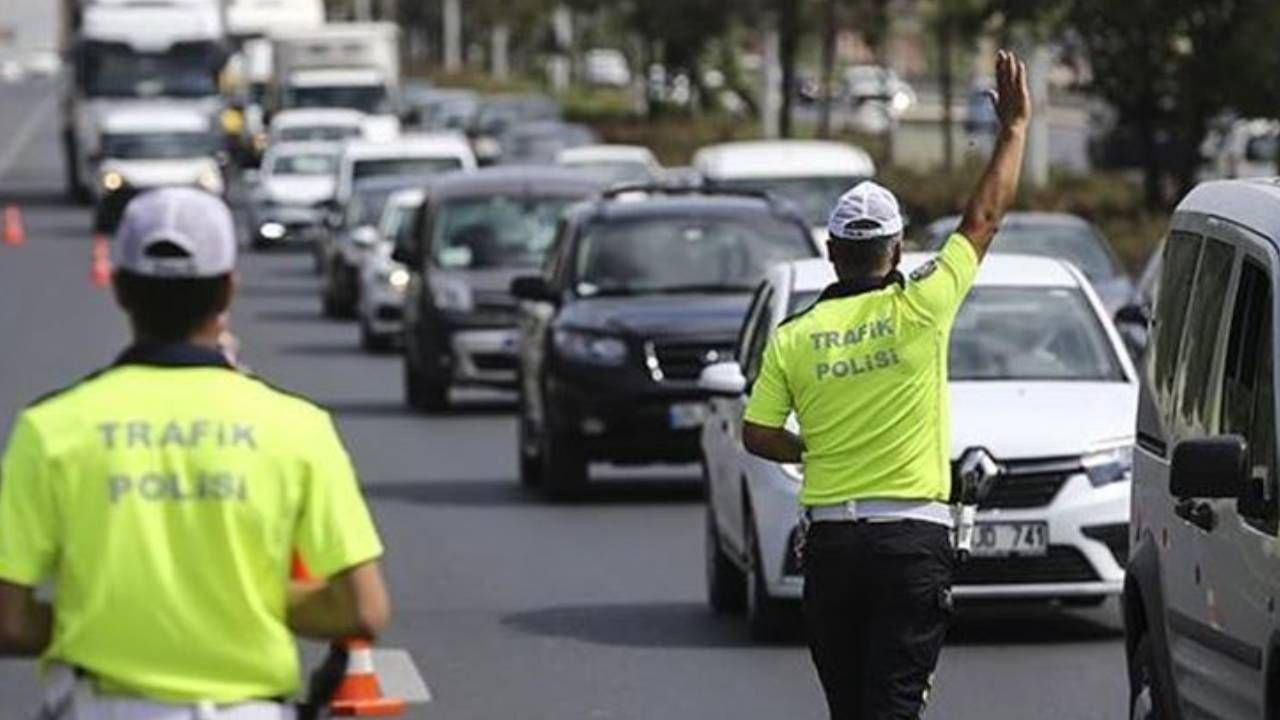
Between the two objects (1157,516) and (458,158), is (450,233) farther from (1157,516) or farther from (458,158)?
(1157,516)

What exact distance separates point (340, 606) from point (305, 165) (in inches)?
2034

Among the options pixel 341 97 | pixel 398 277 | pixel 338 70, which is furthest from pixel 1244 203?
pixel 338 70

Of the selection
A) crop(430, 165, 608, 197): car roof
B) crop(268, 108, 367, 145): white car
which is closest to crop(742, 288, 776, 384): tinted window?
crop(430, 165, 608, 197): car roof

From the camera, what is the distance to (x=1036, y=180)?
48344 millimetres

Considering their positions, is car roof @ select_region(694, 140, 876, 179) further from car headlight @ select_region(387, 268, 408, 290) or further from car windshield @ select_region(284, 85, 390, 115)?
car windshield @ select_region(284, 85, 390, 115)

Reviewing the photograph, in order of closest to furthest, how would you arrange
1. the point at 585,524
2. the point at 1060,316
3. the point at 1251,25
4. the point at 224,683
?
the point at 224,683 → the point at 1060,316 → the point at 585,524 → the point at 1251,25

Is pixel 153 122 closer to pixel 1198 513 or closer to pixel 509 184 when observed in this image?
pixel 509 184

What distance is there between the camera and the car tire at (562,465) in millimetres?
22328

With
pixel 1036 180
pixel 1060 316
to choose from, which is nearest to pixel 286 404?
pixel 1060 316

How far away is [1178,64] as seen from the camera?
4184 centimetres

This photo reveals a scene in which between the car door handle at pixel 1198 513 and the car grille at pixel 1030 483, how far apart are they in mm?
5063

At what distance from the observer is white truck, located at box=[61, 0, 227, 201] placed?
66062 mm

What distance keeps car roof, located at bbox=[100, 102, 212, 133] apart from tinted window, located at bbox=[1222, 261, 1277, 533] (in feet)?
173

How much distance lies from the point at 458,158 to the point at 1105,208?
6.99m
